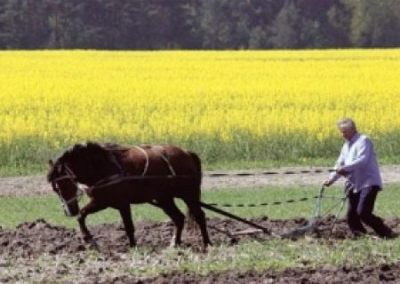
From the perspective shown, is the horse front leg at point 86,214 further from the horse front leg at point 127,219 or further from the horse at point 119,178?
the horse front leg at point 127,219

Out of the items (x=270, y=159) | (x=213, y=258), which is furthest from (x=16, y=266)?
(x=270, y=159)

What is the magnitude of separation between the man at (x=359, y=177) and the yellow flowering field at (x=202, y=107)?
1070 centimetres

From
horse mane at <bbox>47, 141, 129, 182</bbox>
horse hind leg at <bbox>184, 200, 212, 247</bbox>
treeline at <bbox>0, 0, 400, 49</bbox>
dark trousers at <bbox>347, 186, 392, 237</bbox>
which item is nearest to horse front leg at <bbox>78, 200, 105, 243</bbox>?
horse mane at <bbox>47, 141, 129, 182</bbox>

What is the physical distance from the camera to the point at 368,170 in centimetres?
1461

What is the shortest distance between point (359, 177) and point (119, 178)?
9.41 ft

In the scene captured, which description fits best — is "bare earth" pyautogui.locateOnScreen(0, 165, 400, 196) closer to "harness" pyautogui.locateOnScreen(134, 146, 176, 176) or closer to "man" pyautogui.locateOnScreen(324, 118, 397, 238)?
"man" pyautogui.locateOnScreen(324, 118, 397, 238)

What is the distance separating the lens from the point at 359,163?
47.2 feet

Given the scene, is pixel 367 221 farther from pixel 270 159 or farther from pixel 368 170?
pixel 270 159

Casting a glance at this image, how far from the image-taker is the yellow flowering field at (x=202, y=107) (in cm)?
2628

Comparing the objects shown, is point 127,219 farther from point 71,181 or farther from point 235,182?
point 235,182

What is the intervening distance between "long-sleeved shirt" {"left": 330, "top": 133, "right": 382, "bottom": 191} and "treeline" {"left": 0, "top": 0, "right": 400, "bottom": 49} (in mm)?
56625

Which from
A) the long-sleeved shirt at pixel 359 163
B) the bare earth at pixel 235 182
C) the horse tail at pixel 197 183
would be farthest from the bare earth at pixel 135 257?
the bare earth at pixel 235 182

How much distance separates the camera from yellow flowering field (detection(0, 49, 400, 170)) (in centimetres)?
2628

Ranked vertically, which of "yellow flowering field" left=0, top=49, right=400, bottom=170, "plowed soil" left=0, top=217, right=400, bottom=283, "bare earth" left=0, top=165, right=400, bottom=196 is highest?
"plowed soil" left=0, top=217, right=400, bottom=283
